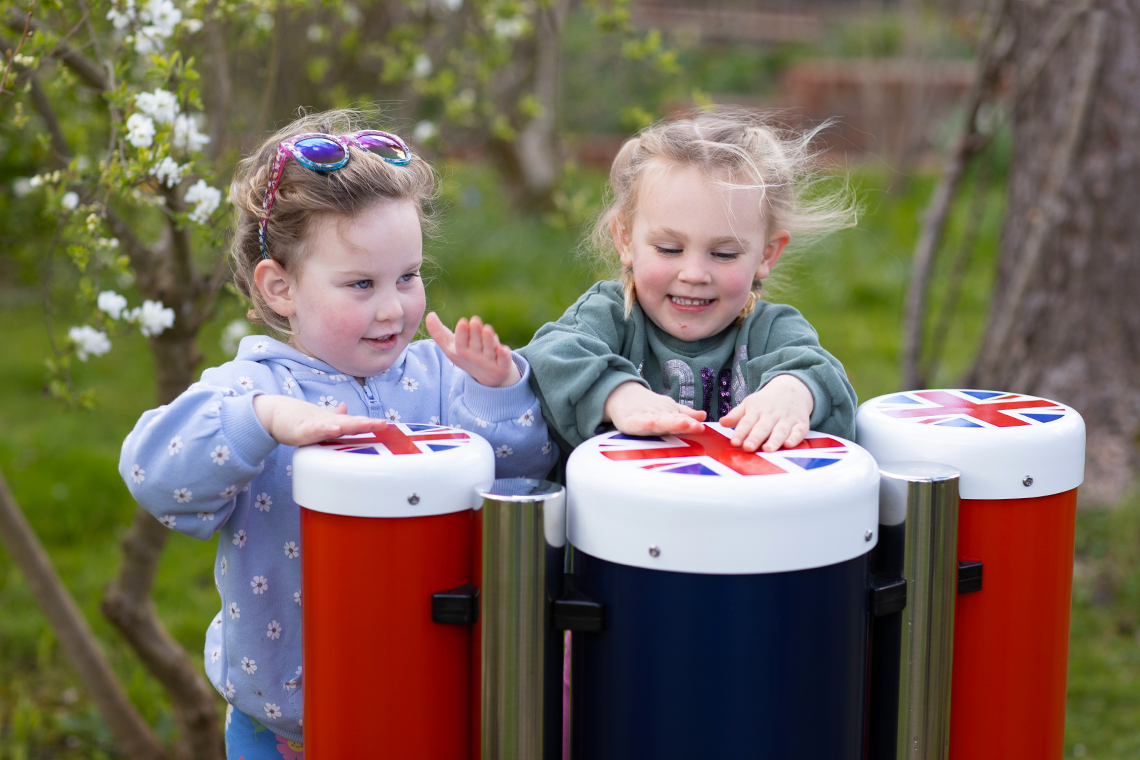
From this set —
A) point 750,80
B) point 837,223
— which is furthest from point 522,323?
point 750,80

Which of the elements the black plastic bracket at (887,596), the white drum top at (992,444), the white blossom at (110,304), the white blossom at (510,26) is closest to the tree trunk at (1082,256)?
the white blossom at (510,26)

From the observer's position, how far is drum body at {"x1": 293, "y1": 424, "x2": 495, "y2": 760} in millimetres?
1276

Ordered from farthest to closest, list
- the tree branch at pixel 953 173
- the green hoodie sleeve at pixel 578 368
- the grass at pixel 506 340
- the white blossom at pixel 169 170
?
1. the tree branch at pixel 953 173
2. the grass at pixel 506 340
3. the white blossom at pixel 169 170
4. the green hoodie sleeve at pixel 578 368

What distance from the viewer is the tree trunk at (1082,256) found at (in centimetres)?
363

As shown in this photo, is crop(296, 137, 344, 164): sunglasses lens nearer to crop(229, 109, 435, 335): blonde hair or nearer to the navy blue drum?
crop(229, 109, 435, 335): blonde hair

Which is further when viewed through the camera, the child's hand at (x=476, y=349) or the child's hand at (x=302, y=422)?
the child's hand at (x=476, y=349)

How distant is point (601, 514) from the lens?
125 cm

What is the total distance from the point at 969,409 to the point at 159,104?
1.37m

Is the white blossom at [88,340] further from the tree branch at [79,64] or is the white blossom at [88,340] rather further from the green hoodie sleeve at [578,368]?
the green hoodie sleeve at [578,368]

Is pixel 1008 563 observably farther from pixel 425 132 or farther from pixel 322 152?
pixel 425 132

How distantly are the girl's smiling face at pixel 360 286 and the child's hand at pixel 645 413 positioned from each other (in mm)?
313

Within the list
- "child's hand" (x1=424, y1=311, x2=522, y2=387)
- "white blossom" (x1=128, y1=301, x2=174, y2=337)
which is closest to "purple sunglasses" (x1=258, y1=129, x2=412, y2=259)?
"child's hand" (x1=424, y1=311, x2=522, y2=387)

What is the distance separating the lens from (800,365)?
161 cm

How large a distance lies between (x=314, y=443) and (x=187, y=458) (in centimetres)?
17
